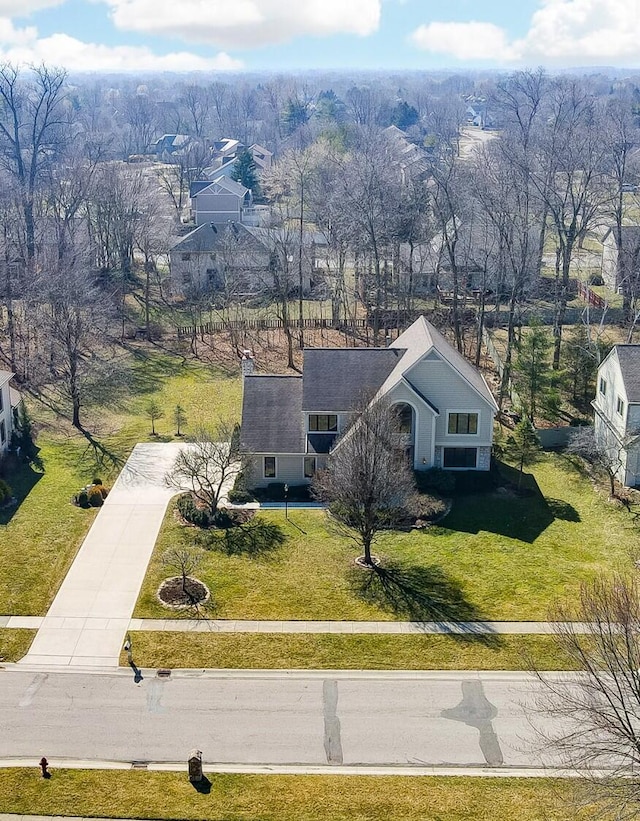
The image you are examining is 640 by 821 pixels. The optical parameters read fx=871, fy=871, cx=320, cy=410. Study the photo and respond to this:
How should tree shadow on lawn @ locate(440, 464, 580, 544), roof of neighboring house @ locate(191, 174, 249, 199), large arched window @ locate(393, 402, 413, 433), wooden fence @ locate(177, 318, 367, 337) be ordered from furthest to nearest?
roof of neighboring house @ locate(191, 174, 249, 199) < wooden fence @ locate(177, 318, 367, 337) < large arched window @ locate(393, 402, 413, 433) < tree shadow on lawn @ locate(440, 464, 580, 544)

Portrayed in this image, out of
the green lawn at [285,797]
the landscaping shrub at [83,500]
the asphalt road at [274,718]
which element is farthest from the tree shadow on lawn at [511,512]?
the landscaping shrub at [83,500]

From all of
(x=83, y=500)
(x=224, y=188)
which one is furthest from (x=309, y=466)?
(x=224, y=188)

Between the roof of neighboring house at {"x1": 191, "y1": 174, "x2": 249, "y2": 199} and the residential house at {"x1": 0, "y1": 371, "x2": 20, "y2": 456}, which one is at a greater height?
the roof of neighboring house at {"x1": 191, "y1": 174, "x2": 249, "y2": 199}

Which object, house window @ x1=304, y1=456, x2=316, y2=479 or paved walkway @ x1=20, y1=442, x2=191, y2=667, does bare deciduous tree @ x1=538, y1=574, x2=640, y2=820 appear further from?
house window @ x1=304, y1=456, x2=316, y2=479

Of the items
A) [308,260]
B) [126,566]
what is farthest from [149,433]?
[308,260]

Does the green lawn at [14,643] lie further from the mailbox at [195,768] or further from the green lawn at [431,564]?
the mailbox at [195,768]

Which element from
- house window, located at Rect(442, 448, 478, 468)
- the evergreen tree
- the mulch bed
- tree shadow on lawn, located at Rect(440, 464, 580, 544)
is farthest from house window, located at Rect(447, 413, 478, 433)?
the evergreen tree

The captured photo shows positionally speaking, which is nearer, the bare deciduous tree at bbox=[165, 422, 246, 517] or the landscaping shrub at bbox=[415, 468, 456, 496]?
the bare deciduous tree at bbox=[165, 422, 246, 517]
